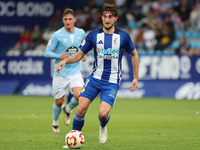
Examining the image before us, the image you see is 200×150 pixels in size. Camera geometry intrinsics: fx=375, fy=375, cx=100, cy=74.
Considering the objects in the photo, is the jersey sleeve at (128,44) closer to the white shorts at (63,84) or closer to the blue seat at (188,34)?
the white shorts at (63,84)

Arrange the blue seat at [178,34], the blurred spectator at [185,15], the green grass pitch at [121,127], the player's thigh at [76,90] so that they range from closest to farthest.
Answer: the green grass pitch at [121,127] → the player's thigh at [76,90] → the blue seat at [178,34] → the blurred spectator at [185,15]

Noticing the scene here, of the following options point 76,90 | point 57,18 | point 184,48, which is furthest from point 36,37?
point 76,90

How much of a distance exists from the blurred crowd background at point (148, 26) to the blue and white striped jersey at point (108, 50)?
1052cm

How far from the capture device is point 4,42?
2281cm

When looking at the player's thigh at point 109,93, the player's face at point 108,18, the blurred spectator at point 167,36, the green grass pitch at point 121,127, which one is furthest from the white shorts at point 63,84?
the blurred spectator at point 167,36

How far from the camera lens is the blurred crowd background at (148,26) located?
1819 centimetres

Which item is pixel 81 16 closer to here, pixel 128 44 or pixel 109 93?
pixel 128 44

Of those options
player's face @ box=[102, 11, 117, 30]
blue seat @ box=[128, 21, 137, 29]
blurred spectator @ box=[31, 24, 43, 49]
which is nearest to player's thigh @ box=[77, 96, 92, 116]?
player's face @ box=[102, 11, 117, 30]

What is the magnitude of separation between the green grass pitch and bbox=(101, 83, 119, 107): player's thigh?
0.84 m

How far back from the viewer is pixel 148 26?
1920 centimetres

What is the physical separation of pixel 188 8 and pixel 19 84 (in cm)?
962

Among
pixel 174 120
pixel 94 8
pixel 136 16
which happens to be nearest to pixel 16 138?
pixel 174 120

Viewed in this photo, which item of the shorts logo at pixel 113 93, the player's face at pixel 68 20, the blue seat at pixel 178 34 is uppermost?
the player's face at pixel 68 20

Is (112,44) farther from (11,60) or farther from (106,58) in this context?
(11,60)
